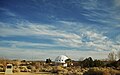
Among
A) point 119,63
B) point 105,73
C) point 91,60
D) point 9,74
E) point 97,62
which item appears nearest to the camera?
point 105,73

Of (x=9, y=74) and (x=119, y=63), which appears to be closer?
(x=9, y=74)

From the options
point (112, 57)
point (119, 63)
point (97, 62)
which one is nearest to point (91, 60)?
point (97, 62)

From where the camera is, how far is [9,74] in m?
29.4

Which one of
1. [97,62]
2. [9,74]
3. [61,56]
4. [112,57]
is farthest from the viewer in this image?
[61,56]

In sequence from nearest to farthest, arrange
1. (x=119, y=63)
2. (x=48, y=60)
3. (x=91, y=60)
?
1. (x=119, y=63)
2. (x=91, y=60)
3. (x=48, y=60)

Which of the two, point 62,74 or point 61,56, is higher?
point 61,56

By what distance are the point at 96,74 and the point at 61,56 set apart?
7127 centimetres

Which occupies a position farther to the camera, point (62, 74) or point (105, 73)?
point (62, 74)

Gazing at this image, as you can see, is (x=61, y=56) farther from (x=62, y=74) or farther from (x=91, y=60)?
(x=62, y=74)

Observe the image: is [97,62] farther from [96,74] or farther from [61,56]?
[61,56]

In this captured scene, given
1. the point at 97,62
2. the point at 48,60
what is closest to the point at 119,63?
the point at 97,62

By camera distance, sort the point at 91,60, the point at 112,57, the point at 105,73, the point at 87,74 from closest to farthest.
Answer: the point at 105,73, the point at 87,74, the point at 91,60, the point at 112,57

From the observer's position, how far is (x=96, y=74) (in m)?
25.5

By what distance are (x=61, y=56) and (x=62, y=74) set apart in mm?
65999
